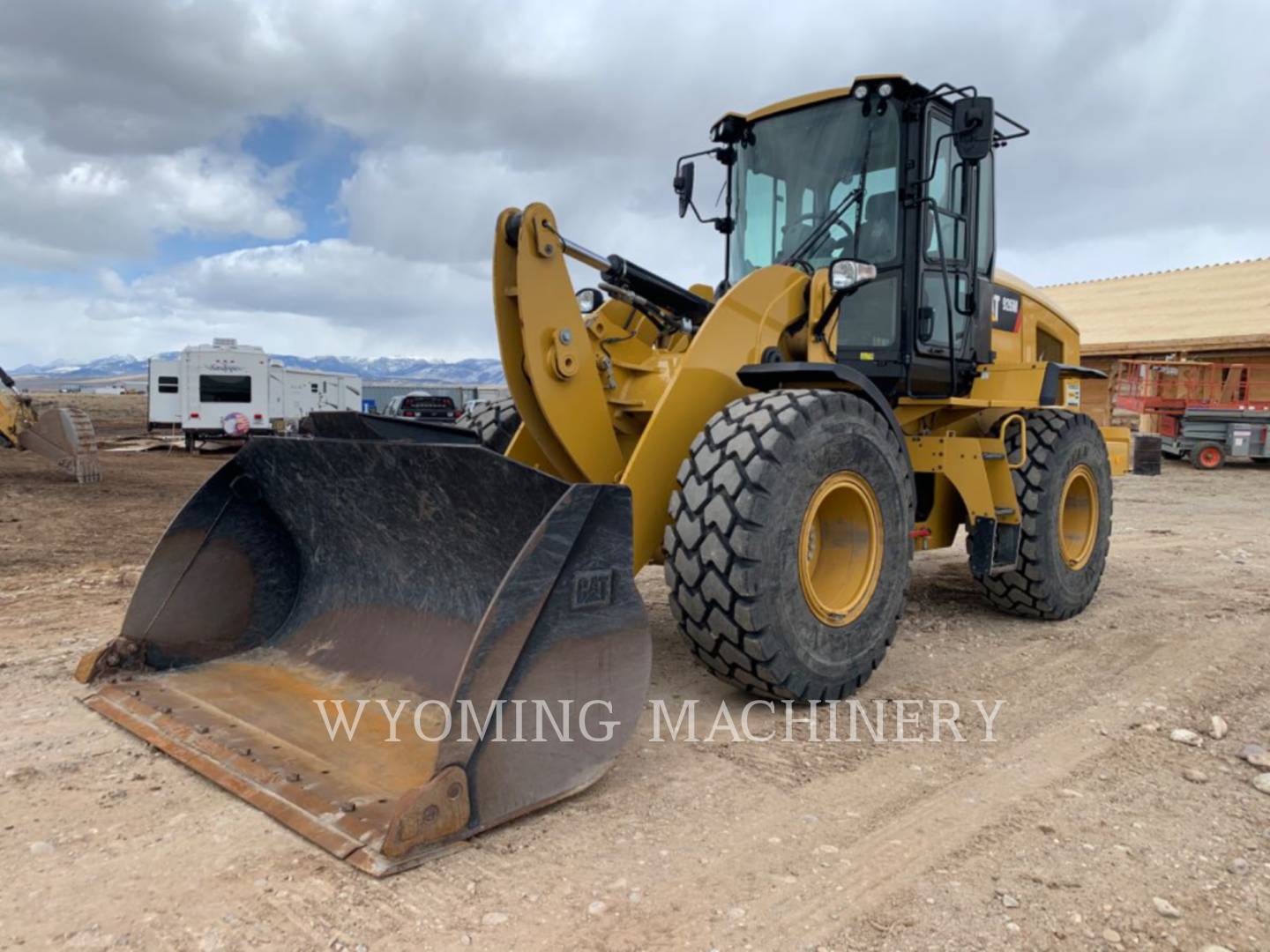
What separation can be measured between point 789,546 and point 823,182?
2330 millimetres

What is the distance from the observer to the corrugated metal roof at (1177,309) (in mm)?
20734

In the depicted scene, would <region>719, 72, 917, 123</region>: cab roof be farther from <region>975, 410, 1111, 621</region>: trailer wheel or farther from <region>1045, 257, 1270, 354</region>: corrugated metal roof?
<region>1045, 257, 1270, 354</region>: corrugated metal roof

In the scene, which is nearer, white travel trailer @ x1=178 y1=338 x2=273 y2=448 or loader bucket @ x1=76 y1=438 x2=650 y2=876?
loader bucket @ x1=76 y1=438 x2=650 y2=876

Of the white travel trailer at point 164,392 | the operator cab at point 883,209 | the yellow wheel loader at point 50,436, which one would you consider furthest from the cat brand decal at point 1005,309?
the white travel trailer at point 164,392

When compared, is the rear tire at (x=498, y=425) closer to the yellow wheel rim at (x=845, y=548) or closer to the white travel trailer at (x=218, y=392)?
the yellow wheel rim at (x=845, y=548)

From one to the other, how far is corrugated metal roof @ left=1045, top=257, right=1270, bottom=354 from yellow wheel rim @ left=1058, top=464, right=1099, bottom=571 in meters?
15.9

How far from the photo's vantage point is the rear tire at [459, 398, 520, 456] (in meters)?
5.19

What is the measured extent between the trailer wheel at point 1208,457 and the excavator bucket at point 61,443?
64.7 feet

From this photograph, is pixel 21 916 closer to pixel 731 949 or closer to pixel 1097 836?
pixel 731 949

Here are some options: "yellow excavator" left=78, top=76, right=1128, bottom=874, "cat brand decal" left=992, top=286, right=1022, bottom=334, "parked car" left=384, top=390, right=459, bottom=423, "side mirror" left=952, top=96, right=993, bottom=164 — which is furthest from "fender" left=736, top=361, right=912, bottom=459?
"parked car" left=384, top=390, right=459, bottom=423

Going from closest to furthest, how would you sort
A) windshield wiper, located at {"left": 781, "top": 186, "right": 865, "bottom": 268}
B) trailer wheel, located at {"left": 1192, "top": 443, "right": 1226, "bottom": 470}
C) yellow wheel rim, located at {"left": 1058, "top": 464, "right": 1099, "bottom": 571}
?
1. windshield wiper, located at {"left": 781, "top": 186, "right": 865, "bottom": 268}
2. yellow wheel rim, located at {"left": 1058, "top": 464, "right": 1099, "bottom": 571}
3. trailer wheel, located at {"left": 1192, "top": 443, "right": 1226, "bottom": 470}

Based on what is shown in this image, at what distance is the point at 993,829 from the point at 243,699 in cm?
271

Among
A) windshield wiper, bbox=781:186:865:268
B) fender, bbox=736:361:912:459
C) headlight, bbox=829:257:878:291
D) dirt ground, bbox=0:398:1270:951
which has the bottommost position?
dirt ground, bbox=0:398:1270:951

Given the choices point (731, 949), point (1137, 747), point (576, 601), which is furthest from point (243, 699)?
point (1137, 747)
